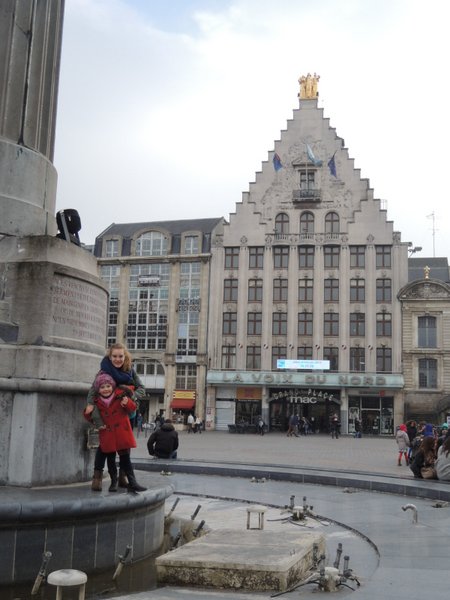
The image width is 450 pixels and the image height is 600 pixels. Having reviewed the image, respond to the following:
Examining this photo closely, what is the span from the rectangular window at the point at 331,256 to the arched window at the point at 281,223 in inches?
154

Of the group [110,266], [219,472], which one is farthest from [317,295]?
[219,472]

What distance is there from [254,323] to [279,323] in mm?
2162

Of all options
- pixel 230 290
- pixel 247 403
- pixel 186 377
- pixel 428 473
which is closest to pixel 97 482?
pixel 428 473

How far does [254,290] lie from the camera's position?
56688 mm

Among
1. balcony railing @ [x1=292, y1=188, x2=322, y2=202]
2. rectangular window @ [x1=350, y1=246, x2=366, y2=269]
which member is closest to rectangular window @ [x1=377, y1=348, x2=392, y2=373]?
rectangular window @ [x1=350, y1=246, x2=366, y2=269]

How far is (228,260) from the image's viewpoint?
57.6 m

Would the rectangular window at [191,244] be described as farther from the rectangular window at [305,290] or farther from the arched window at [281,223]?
the rectangular window at [305,290]

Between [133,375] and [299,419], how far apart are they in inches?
1829

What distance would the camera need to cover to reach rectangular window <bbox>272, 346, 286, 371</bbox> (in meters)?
54.9

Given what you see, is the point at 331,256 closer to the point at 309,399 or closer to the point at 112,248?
the point at 309,399

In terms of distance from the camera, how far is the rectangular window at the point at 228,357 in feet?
183

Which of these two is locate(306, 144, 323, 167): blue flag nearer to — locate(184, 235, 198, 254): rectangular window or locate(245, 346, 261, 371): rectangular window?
locate(184, 235, 198, 254): rectangular window

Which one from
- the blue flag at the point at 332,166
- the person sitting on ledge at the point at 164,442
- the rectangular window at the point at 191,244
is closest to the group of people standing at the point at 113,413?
the person sitting on ledge at the point at 164,442

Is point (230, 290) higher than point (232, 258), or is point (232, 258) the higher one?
point (232, 258)
